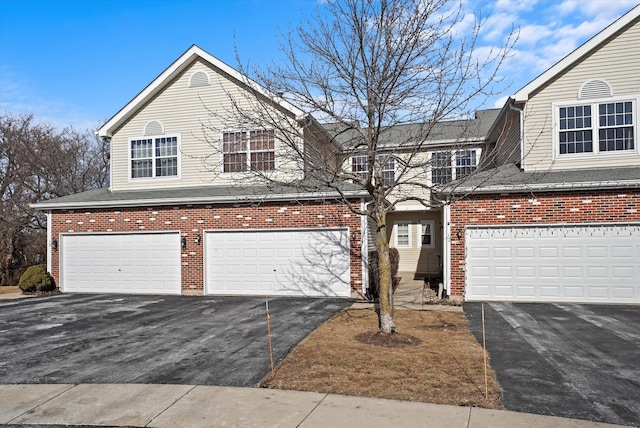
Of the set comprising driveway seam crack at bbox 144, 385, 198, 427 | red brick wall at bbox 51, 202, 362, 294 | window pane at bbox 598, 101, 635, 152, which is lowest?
driveway seam crack at bbox 144, 385, 198, 427

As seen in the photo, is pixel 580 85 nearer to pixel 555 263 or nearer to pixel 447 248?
pixel 555 263

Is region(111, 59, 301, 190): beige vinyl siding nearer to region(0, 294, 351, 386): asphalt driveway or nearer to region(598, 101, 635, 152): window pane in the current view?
region(0, 294, 351, 386): asphalt driveway

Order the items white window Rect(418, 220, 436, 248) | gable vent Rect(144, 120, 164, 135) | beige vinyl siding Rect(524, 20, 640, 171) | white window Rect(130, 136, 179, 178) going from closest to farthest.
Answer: beige vinyl siding Rect(524, 20, 640, 171) → white window Rect(130, 136, 179, 178) → gable vent Rect(144, 120, 164, 135) → white window Rect(418, 220, 436, 248)

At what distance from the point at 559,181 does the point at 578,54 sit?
455cm

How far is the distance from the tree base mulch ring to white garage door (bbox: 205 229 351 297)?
17.3 ft

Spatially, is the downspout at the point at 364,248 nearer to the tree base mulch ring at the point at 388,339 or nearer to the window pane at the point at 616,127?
the tree base mulch ring at the point at 388,339

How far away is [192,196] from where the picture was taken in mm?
15641

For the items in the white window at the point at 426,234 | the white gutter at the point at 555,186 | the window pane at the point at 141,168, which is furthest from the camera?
the white window at the point at 426,234

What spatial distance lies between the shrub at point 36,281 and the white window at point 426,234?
52.8ft

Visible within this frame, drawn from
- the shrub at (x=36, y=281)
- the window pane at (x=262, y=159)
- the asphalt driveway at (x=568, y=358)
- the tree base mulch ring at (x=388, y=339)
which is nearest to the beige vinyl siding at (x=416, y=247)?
the window pane at (x=262, y=159)

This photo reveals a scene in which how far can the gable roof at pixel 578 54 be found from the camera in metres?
14.1

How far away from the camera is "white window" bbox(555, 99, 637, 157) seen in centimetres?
1409

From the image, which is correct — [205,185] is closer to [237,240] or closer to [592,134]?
[237,240]

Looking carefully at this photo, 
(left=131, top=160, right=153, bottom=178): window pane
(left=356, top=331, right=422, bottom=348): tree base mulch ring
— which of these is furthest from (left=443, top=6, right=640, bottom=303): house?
(left=131, top=160, right=153, bottom=178): window pane
